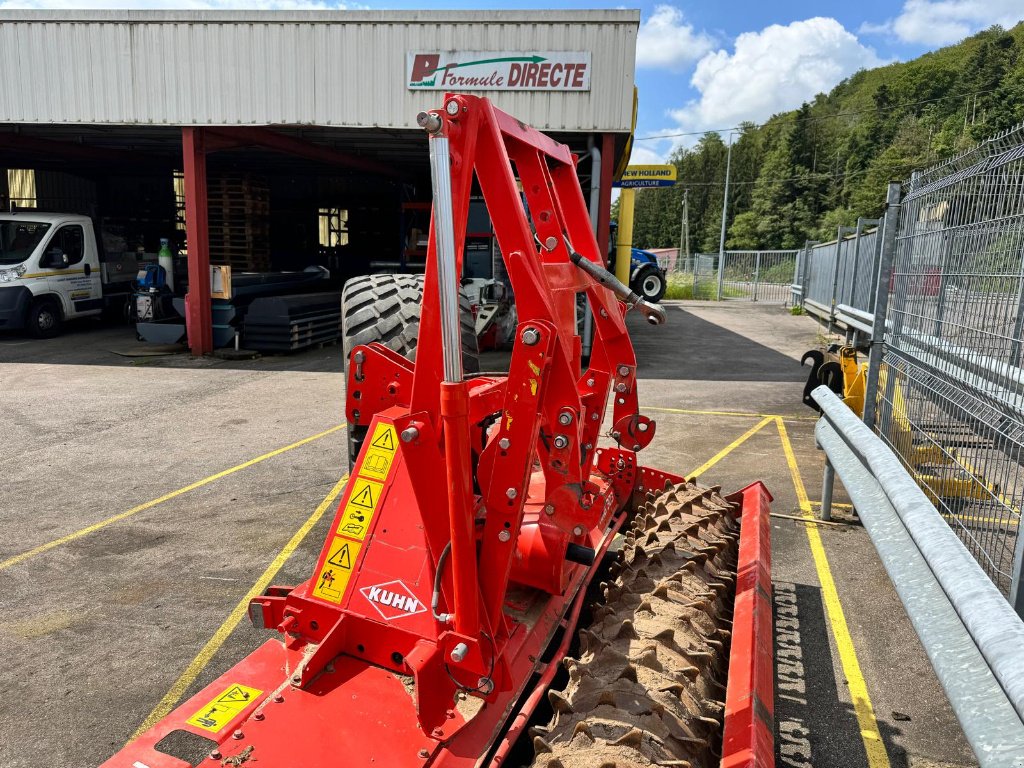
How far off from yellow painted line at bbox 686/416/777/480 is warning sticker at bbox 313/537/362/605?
12.8 ft

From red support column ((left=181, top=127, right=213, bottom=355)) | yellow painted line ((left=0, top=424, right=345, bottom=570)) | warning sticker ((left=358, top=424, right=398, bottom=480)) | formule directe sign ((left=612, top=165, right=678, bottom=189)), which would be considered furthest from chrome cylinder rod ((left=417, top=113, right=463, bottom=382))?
formule directe sign ((left=612, top=165, right=678, bottom=189))

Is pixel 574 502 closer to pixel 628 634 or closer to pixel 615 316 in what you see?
pixel 628 634

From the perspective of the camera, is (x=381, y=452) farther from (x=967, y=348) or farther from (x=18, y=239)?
(x=18, y=239)

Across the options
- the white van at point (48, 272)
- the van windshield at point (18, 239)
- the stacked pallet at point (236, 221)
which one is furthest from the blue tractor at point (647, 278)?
the van windshield at point (18, 239)

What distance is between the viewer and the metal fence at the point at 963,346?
353 centimetres

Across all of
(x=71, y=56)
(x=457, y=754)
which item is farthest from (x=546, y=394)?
(x=71, y=56)

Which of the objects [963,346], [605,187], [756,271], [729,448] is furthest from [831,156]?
[963,346]

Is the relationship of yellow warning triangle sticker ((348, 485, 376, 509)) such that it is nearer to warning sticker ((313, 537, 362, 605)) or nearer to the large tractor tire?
warning sticker ((313, 537, 362, 605))

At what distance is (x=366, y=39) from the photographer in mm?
13055

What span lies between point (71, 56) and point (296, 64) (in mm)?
4209

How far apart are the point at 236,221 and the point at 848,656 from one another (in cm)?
1632

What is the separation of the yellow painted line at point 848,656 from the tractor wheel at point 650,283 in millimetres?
20600

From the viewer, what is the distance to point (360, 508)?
3.06 metres

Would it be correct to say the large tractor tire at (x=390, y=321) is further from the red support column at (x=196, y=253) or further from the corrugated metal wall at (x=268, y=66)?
the red support column at (x=196, y=253)
